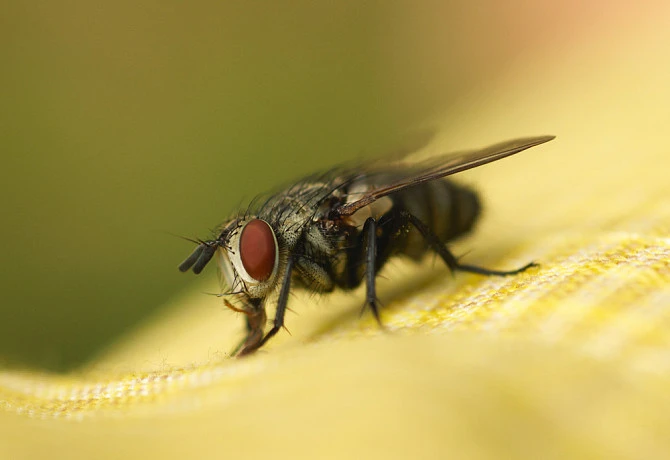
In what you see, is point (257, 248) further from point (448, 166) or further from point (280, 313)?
point (448, 166)

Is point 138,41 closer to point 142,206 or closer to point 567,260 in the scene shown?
point 142,206

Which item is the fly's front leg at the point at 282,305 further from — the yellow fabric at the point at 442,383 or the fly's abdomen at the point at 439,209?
the fly's abdomen at the point at 439,209

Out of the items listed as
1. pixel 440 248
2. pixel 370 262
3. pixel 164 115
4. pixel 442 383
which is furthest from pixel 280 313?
pixel 164 115

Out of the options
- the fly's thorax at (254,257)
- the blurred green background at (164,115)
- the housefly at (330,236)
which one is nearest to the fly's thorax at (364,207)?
the housefly at (330,236)

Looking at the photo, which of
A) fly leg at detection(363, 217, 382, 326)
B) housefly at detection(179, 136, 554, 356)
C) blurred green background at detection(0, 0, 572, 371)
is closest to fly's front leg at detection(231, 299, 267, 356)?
housefly at detection(179, 136, 554, 356)

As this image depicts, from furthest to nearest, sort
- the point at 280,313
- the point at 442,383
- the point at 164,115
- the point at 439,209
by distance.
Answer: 1. the point at 164,115
2. the point at 439,209
3. the point at 280,313
4. the point at 442,383
